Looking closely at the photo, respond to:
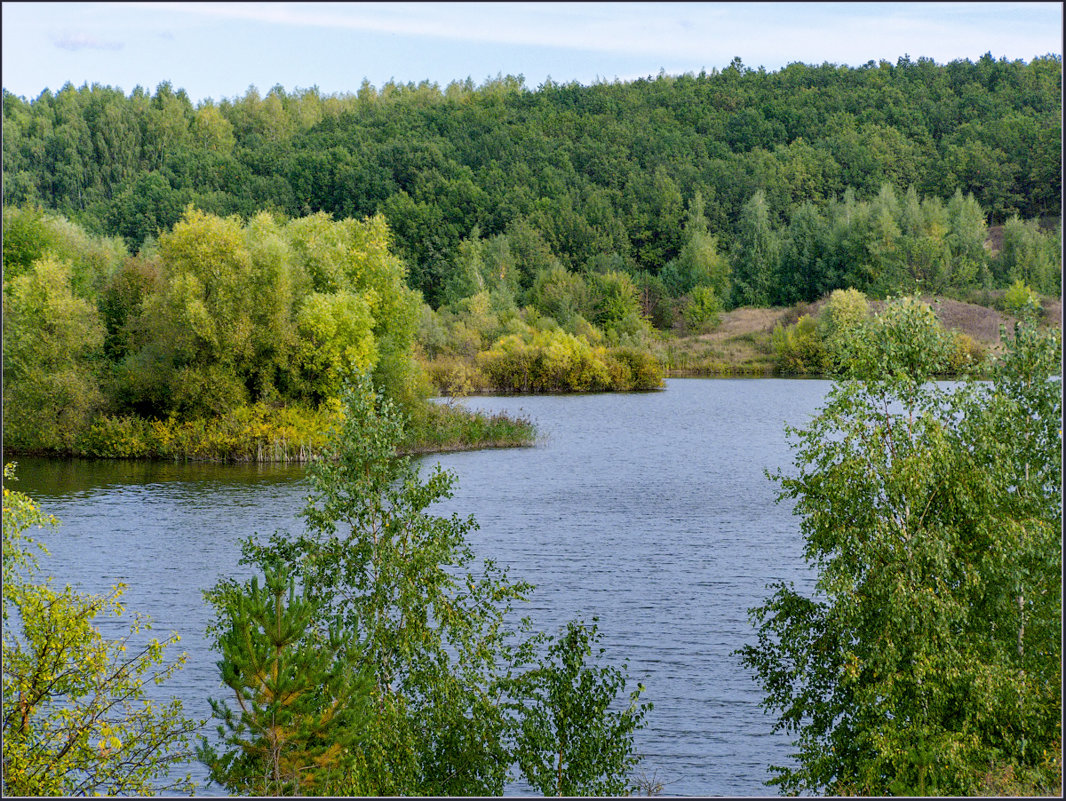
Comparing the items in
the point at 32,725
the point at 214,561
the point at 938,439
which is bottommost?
the point at 214,561

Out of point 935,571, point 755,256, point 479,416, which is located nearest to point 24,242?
point 479,416

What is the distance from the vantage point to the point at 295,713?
1062 centimetres

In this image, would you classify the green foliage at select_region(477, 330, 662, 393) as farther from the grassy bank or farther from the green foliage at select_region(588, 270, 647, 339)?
the grassy bank

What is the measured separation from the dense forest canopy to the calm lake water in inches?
2223

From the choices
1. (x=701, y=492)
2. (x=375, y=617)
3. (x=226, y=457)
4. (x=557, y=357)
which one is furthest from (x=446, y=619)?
(x=557, y=357)

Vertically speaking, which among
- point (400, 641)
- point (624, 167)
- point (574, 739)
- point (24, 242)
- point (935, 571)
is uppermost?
point (624, 167)

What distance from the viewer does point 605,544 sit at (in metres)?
26.7

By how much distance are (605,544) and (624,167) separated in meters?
111

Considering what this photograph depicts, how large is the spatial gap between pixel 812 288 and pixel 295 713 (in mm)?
94722

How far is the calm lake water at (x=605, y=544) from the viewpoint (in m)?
16.5

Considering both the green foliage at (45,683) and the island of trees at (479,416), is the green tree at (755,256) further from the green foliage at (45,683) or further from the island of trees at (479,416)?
the green foliage at (45,683)

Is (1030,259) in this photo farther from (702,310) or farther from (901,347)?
(901,347)

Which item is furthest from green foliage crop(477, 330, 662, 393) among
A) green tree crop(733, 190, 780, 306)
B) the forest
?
Answer: green tree crop(733, 190, 780, 306)

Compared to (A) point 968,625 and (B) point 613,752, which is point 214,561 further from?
(A) point 968,625
